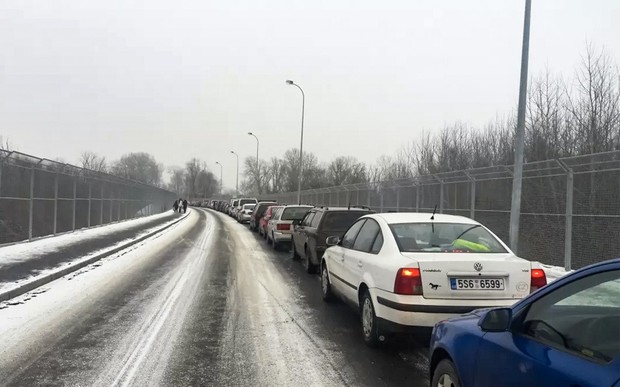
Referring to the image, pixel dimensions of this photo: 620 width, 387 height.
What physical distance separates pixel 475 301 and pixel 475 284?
170 millimetres

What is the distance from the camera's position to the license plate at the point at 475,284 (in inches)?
198

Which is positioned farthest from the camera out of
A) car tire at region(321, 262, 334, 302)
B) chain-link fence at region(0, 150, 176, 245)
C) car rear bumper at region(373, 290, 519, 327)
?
chain-link fence at region(0, 150, 176, 245)

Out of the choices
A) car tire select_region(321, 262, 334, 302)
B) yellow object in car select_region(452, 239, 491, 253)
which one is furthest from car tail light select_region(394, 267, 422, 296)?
car tire select_region(321, 262, 334, 302)

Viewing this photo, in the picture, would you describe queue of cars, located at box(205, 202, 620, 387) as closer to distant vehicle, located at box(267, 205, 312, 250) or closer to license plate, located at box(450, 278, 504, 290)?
license plate, located at box(450, 278, 504, 290)

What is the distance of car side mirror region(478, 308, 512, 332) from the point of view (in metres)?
2.83

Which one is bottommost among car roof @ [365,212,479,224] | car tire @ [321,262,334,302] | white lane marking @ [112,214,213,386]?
white lane marking @ [112,214,213,386]

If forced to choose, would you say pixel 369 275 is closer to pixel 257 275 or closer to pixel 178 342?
pixel 178 342

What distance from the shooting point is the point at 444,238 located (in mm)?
5926

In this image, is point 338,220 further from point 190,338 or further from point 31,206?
point 31,206

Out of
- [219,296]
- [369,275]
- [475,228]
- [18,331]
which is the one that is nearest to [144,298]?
[219,296]

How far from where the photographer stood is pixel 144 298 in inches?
326

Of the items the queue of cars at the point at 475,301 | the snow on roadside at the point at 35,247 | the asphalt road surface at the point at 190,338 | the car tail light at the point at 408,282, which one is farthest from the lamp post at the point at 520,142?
the snow on roadside at the point at 35,247

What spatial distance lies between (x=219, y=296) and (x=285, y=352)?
344 cm

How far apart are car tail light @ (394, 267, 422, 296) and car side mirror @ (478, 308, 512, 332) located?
80.8 inches
